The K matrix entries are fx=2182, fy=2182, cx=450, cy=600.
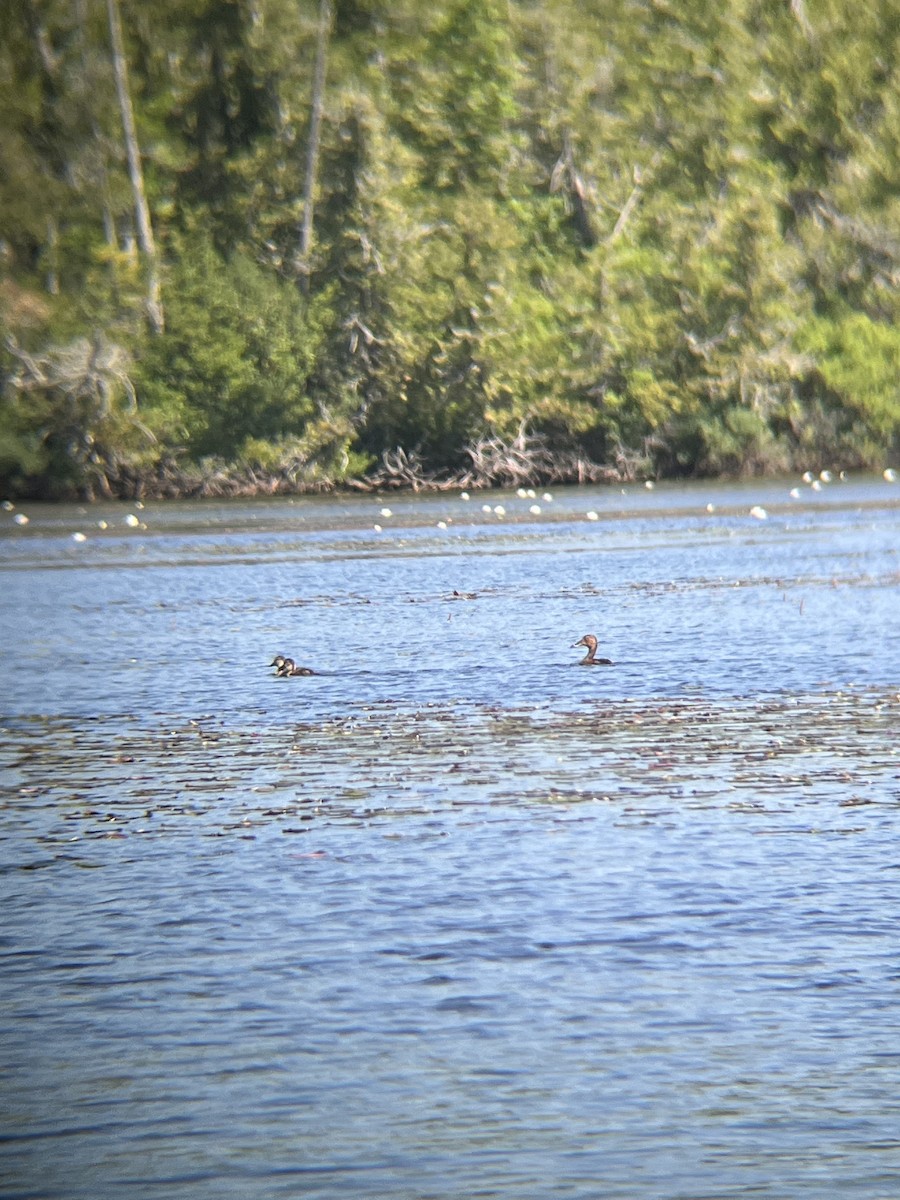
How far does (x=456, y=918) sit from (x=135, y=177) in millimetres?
60230

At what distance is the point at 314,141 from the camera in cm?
6756

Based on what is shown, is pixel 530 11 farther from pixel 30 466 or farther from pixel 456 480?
pixel 30 466

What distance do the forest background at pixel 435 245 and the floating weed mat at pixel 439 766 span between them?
1868 inches

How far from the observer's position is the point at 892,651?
21547 mm

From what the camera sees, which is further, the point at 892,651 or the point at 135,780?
the point at 892,651

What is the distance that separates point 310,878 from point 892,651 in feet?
37.2

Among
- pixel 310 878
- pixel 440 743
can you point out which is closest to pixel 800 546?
pixel 440 743

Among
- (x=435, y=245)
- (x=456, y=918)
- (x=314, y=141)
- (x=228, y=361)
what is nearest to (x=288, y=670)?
(x=456, y=918)

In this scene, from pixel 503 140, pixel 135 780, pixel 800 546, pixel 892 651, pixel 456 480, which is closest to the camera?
pixel 135 780

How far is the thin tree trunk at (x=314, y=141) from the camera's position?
67438 mm

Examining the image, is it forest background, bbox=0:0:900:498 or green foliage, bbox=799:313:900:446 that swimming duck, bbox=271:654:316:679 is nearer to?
forest background, bbox=0:0:900:498

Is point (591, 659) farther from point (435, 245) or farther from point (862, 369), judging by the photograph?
point (862, 369)

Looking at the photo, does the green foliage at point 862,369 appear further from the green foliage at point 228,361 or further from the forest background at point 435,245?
the green foliage at point 228,361

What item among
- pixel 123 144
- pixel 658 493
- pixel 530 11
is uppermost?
pixel 530 11
